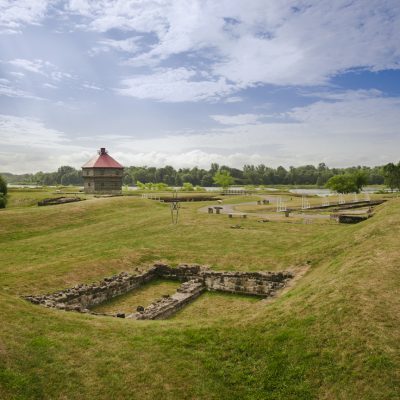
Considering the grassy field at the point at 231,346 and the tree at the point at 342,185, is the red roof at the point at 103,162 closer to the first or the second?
the tree at the point at 342,185

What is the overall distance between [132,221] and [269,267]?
2244 cm

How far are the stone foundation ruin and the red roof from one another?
57.1 m

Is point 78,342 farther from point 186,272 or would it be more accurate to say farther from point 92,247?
point 92,247

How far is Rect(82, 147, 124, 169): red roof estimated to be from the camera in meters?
78.2

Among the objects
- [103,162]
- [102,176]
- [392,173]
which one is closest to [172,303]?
[102,176]

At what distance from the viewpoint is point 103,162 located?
260 feet

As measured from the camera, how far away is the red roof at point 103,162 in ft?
257

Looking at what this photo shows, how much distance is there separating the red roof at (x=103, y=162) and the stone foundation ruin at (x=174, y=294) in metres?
57.1

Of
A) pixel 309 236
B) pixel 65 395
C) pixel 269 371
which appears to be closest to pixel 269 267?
pixel 309 236

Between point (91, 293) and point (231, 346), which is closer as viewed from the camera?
point (231, 346)

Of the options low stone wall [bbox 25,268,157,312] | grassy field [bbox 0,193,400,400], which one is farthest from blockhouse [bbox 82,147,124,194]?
grassy field [bbox 0,193,400,400]

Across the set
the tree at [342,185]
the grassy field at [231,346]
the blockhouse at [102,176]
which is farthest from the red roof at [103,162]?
the grassy field at [231,346]

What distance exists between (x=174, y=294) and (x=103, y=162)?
6408cm

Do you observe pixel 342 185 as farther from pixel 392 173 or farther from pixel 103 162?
pixel 103 162
